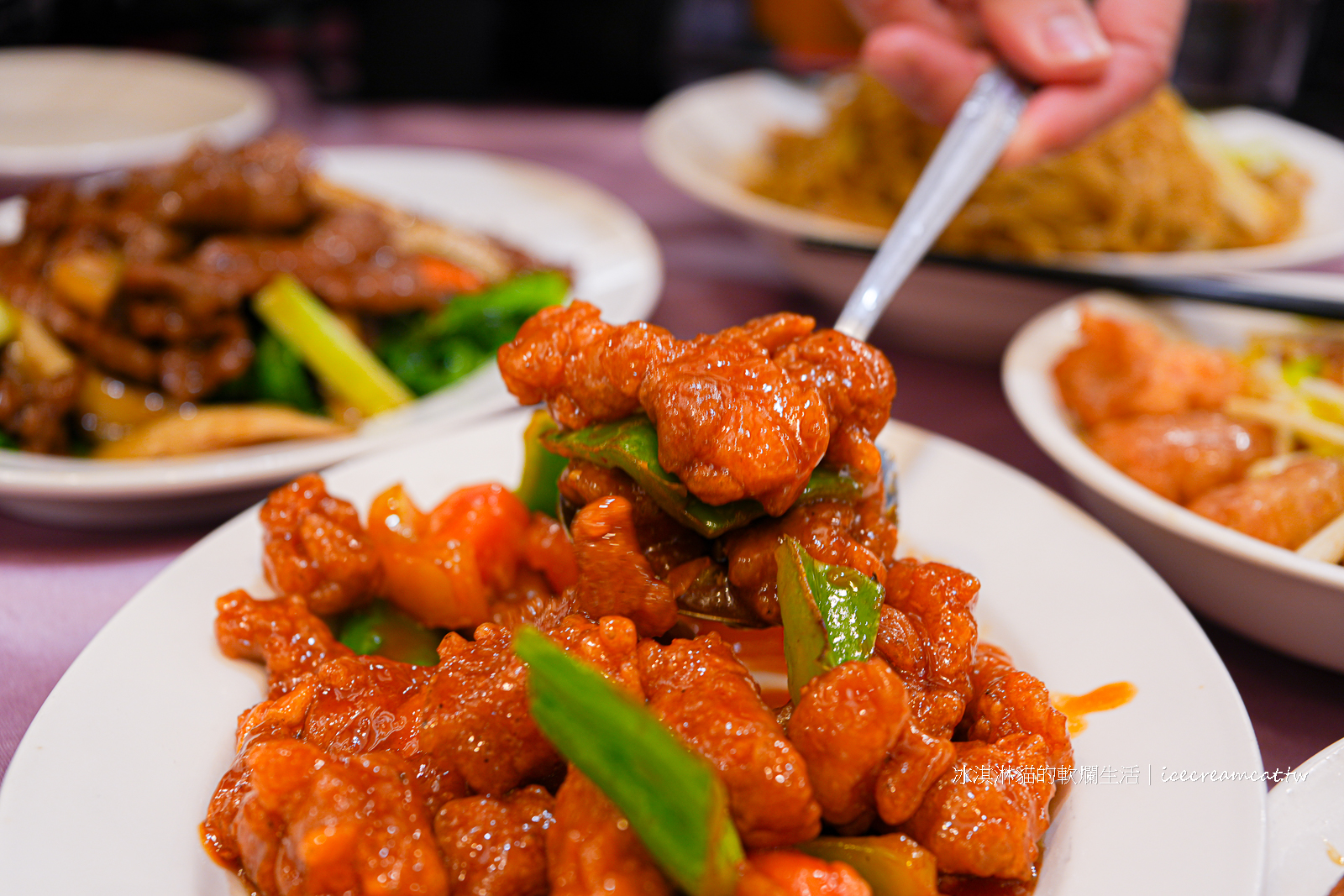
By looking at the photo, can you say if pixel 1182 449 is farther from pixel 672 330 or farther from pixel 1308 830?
pixel 672 330

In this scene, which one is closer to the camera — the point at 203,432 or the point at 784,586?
the point at 784,586

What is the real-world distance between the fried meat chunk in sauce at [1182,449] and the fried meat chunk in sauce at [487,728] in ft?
4.07

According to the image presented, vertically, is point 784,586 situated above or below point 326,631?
above

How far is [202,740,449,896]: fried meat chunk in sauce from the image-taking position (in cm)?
102

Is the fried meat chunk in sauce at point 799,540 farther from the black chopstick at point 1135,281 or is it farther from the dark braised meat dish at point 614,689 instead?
the black chopstick at point 1135,281

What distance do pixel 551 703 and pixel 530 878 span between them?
241mm

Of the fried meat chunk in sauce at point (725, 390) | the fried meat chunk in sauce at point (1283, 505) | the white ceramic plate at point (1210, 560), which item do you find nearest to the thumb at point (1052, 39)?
the white ceramic plate at point (1210, 560)

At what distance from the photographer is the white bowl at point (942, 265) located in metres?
2.49

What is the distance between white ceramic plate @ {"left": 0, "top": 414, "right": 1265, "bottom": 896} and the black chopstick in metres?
0.84

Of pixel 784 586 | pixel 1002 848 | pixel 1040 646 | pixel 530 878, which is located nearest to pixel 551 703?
pixel 530 878

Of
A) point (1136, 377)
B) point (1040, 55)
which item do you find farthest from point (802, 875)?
point (1040, 55)

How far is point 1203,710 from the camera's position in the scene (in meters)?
1.23

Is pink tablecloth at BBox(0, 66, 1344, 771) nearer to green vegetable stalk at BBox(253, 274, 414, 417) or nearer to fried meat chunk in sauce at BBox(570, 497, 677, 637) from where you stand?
green vegetable stalk at BBox(253, 274, 414, 417)

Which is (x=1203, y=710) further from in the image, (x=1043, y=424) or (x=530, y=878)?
(x=530, y=878)
